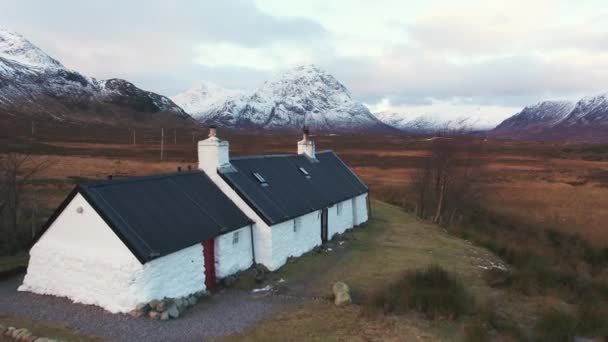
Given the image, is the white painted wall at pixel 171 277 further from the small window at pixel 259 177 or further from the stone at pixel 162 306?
the small window at pixel 259 177

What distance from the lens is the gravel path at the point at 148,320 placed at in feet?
43.3

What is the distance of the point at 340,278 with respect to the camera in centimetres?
1920

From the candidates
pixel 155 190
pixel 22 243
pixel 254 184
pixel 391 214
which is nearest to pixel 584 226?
pixel 391 214

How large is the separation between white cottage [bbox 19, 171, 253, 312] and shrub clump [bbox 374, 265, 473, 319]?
21.5ft

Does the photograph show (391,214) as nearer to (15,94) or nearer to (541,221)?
(541,221)

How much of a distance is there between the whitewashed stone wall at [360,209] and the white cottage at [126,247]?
1434 cm

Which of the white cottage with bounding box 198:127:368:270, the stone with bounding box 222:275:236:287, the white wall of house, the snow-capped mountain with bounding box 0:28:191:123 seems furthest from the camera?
the snow-capped mountain with bounding box 0:28:191:123

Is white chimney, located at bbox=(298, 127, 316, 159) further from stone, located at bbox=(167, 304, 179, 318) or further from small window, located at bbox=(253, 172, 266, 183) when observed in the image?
stone, located at bbox=(167, 304, 179, 318)

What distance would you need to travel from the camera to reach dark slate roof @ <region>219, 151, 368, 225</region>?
20609mm

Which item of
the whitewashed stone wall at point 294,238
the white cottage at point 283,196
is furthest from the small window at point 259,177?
the whitewashed stone wall at point 294,238

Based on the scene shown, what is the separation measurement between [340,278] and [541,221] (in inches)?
922

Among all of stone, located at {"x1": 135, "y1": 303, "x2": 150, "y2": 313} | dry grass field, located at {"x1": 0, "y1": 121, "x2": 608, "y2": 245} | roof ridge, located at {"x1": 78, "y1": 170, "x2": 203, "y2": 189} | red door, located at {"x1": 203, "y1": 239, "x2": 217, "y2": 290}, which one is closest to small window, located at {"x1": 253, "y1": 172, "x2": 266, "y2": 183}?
roof ridge, located at {"x1": 78, "y1": 170, "x2": 203, "y2": 189}

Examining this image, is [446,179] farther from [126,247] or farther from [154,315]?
[126,247]

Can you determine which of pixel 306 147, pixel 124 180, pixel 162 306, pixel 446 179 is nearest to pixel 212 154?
pixel 124 180
